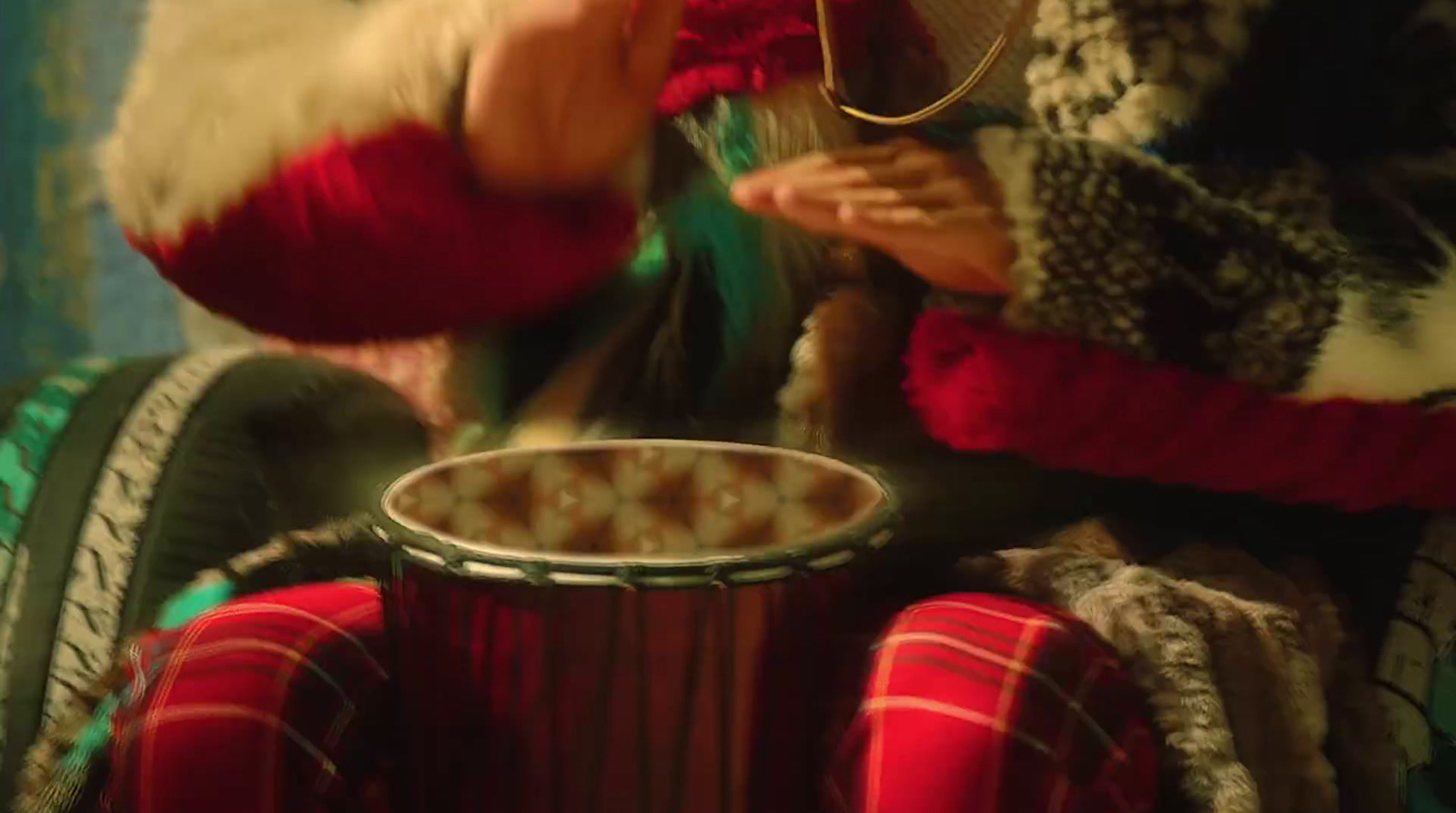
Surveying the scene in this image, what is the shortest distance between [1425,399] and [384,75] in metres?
0.45

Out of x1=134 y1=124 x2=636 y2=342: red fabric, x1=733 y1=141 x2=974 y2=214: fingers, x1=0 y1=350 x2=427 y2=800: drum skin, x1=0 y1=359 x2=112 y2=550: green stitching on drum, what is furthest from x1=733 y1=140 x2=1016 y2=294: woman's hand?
x1=0 y1=359 x2=112 y2=550: green stitching on drum

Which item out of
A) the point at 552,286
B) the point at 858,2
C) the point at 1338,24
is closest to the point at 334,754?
the point at 552,286

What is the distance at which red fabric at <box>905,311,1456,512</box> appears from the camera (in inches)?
20.5

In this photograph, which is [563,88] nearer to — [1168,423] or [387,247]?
[387,247]

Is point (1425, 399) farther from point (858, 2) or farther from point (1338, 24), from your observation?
point (858, 2)

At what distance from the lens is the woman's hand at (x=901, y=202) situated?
0.52 metres

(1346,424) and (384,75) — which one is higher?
(384,75)

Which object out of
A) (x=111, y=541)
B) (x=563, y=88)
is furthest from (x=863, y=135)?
(x=111, y=541)

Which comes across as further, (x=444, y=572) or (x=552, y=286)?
(x=552, y=286)

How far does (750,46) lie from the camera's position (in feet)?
1.92

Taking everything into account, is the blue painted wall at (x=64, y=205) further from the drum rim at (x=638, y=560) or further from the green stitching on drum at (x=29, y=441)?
the drum rim at (x=638, y=560)

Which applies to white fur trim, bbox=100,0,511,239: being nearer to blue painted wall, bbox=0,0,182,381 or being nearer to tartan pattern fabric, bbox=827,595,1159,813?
blue painted wall, bbox=0,0,182,381

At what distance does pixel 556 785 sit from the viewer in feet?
1.28

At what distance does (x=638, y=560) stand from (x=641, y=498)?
0.16m
